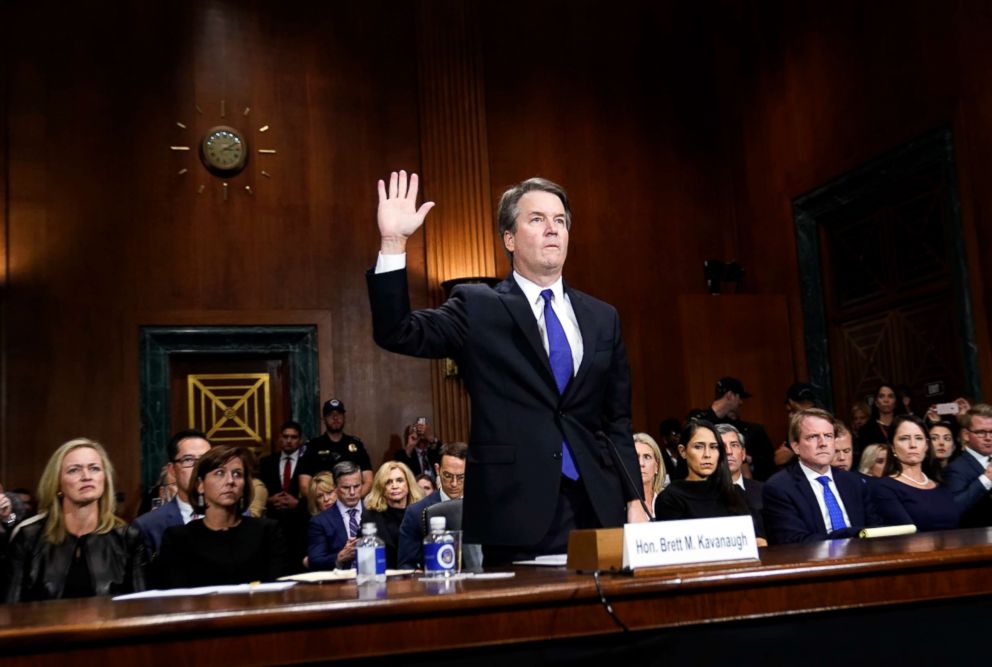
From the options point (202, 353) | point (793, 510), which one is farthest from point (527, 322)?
point (202, 353)

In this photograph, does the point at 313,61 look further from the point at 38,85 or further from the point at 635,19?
the point at 635,19

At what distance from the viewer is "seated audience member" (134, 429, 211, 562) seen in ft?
15.2

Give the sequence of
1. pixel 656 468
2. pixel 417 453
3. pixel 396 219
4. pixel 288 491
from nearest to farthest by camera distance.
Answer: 1. pixel 396 219
2. pixel 656 468
3. pixel 288 491
4. pixel 417 453

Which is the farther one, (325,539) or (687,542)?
(325,539)

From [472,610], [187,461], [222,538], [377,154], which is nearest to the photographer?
[472,610]

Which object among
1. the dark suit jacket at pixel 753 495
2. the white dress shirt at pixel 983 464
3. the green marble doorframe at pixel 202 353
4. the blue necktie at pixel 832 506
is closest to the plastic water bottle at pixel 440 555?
the blue necktie at pixel 832 506

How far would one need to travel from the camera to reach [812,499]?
4094mm

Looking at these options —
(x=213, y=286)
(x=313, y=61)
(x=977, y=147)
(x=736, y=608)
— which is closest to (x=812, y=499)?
(x=736, y=608)

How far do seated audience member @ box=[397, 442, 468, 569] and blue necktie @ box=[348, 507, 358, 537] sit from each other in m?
0.61

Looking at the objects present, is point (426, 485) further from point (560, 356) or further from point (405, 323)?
point (405, 323)

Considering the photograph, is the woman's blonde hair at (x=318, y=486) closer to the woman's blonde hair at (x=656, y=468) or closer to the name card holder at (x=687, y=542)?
the woman's blonde hair at (x=656, y=468)

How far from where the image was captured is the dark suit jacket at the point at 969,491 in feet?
15.7

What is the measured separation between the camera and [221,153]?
28.6 ft

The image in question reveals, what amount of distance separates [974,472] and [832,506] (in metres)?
1.21
